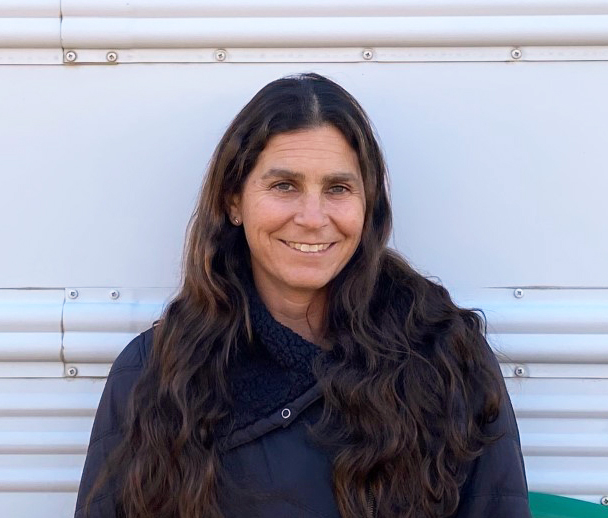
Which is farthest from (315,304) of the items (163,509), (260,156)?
(163,509)

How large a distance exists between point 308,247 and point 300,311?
0.20 metres

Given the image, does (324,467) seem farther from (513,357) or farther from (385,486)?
(513,357)

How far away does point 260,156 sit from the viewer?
6.47ft

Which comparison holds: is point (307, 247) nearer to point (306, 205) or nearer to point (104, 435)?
point (306, 205)

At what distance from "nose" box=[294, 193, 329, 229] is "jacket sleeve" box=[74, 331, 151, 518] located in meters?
0.44

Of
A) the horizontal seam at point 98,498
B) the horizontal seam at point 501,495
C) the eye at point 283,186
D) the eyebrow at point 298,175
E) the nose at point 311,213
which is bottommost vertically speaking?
the horizontal seam at point 501,495

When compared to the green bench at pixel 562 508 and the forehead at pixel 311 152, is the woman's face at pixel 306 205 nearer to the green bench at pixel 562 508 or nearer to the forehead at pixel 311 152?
the forehead at pixel 311 152

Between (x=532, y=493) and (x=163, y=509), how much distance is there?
780 mm

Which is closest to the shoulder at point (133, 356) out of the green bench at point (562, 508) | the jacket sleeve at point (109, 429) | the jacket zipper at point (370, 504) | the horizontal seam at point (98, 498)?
the jacket sleeve at point (109, 429)

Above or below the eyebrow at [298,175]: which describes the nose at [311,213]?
below

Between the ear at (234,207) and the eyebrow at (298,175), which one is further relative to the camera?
the ear at (234,207)

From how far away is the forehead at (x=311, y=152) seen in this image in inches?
75.7

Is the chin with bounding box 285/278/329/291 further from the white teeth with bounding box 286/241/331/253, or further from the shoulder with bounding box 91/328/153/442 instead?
the shoulder with bounding box 91/328/153/442

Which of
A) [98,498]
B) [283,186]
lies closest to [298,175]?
[283,186]
